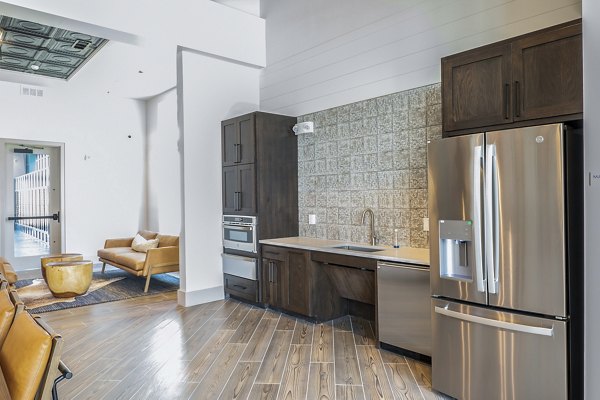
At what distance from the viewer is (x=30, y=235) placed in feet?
24.7

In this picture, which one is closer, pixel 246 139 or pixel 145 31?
pixel 145 31

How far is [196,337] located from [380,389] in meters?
1.90

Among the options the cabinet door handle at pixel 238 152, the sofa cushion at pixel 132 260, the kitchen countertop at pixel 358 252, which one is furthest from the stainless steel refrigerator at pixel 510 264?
the sofa cushion at pixel 132 260

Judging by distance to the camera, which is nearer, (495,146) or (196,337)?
(495,146)

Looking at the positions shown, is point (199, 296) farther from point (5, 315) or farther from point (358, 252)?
point (5, 315)

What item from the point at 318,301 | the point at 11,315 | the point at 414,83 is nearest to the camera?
the point at 11,315

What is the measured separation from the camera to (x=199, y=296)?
5.08m

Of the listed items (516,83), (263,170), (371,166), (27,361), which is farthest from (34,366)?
(263,170)

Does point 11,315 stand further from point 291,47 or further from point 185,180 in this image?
point 291,47

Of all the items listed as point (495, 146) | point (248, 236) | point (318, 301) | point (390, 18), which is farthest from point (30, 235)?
point (495, 146)

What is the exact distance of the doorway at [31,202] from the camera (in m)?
7.27

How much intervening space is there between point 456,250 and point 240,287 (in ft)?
10.3

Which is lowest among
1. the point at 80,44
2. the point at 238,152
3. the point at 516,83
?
the point at 238,152

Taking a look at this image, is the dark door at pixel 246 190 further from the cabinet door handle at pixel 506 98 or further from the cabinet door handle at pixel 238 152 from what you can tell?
the cabinet door handle at pixel 506 98
